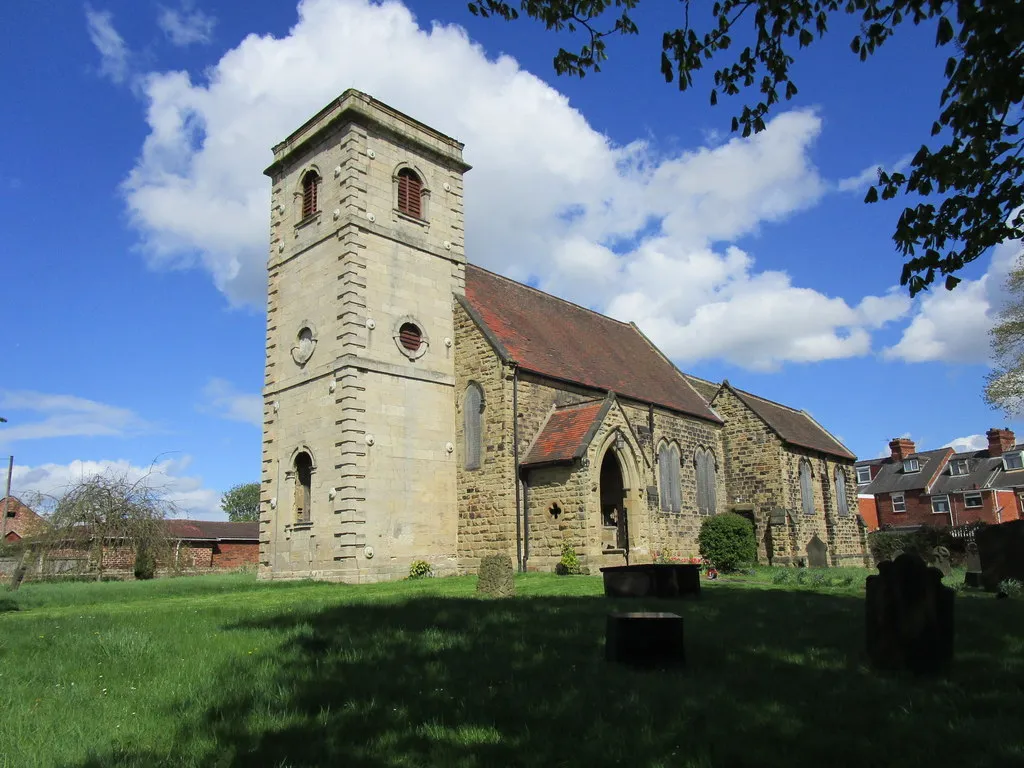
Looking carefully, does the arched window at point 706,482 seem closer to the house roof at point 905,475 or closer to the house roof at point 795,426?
the house roof at point 795,426

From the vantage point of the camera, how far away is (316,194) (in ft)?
83.8

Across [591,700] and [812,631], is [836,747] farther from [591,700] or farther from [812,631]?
[812,631]

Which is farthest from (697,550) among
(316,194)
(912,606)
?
(912,606)

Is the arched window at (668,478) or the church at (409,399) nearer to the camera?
the church at (409,399)

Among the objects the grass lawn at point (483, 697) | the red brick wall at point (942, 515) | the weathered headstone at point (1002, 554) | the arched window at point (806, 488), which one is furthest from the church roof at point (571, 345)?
the red brick wall at point (942, 515)

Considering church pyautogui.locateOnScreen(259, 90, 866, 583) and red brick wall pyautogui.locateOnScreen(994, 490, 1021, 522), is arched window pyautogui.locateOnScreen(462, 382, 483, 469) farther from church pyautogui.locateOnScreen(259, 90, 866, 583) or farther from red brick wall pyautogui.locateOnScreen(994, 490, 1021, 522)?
red brick wall pyautogui.locateOnScreen(994, 490, 1021, 522)

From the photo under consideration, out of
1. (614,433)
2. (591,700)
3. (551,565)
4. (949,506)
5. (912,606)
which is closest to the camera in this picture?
(591,700)

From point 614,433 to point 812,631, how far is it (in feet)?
47.2

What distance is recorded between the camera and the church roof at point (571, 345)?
25734 mm

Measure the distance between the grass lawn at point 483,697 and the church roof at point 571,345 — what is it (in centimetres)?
1549

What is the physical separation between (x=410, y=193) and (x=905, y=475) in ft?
181

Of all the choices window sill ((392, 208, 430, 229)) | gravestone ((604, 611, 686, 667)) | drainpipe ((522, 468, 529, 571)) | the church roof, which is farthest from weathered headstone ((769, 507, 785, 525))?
gravestone ((604, 611, 686, 667))

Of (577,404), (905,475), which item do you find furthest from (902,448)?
(577,404)

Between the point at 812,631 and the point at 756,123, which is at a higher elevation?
the point at 756,123
